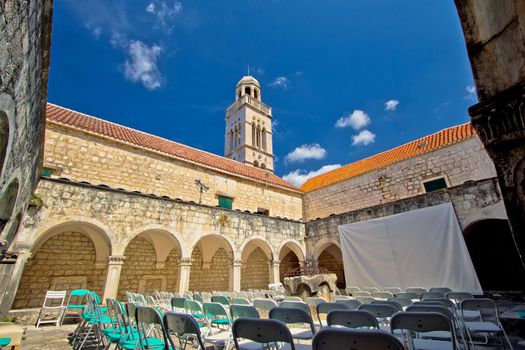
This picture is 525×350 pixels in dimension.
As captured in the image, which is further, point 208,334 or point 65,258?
point 65,258

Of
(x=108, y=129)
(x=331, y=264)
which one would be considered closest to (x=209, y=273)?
(x=331, y=264)

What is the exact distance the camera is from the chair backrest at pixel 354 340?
3.67 ft

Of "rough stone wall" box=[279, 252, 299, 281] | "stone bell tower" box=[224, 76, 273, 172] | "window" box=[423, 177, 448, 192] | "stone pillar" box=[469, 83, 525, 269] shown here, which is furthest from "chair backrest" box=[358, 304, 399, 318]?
"stone bell tower" box=[224, 76, 273, 172]

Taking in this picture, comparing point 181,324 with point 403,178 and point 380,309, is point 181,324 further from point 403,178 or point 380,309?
point 403,178

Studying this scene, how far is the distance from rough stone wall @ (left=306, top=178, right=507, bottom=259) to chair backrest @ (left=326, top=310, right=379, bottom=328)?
7.89 metres

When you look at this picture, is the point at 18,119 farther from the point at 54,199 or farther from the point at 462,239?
the point at 462,239

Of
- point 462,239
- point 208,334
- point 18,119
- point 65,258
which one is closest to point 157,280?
point 65,258

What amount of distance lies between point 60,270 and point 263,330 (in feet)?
29.8

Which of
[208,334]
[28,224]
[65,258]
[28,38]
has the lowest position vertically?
[208,334]

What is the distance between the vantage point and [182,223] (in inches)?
323

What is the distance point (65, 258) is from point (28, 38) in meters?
8.08

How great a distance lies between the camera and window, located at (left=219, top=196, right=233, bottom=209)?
12.2 metres

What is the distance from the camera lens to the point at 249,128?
22.9 metres

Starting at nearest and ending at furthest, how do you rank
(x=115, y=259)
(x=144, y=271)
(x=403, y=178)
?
(x=115, y=259)
(x=144, y=271)
(x=403, y=178)
